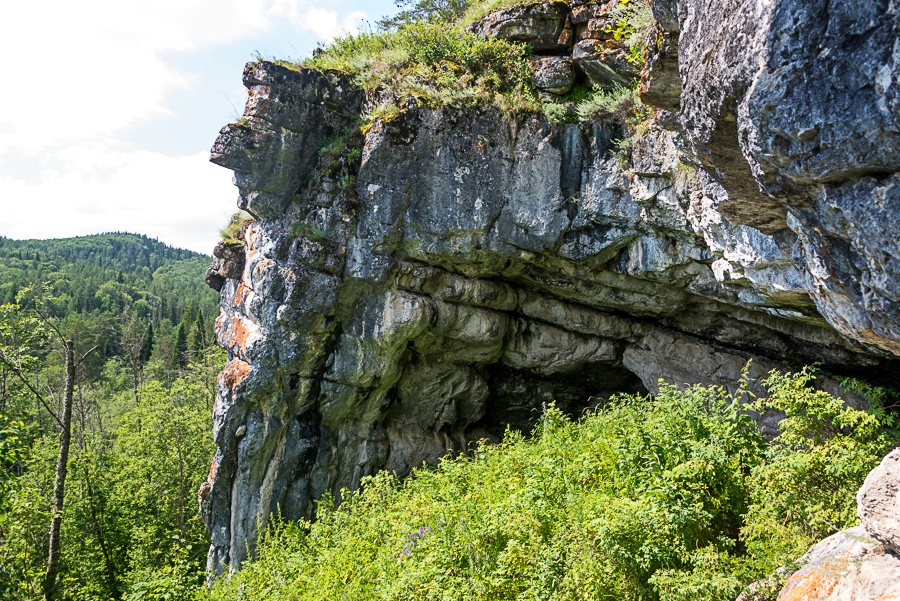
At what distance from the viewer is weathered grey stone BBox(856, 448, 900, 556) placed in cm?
319

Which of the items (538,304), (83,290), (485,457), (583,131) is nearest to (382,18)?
(583,131)

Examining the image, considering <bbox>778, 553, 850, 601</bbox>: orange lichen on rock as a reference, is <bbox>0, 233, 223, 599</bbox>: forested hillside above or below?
below

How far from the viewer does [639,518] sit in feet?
13.4

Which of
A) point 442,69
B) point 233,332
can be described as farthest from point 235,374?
point 442,69

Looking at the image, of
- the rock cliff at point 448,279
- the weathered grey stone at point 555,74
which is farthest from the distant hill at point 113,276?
the weathered grey stone at point 555,74

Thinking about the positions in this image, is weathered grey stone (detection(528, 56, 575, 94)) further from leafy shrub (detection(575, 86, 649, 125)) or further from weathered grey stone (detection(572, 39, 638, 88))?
leafy shrub (detection(575, 86, 649, 125))

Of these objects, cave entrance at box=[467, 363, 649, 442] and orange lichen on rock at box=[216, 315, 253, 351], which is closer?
orange lichen on rock at box=[216, 315, 253, 351]

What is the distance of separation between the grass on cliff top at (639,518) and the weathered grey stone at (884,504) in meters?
0.71

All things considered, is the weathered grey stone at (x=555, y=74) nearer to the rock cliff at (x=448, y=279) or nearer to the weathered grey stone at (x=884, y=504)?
the rock cliff at (x=448, y=279)

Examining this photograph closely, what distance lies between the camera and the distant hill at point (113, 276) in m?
60.8

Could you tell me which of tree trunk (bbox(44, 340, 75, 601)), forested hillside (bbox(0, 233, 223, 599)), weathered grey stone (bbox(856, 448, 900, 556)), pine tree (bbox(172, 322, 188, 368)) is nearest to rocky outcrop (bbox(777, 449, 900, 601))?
weathered grey stone (bbox(856, 448, 900, 556))

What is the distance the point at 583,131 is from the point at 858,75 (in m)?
5.96

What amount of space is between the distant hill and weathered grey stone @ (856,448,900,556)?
3111cm

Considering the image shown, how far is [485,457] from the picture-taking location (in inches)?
270
